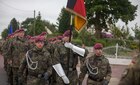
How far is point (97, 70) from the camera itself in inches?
319

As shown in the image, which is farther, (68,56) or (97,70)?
(68,56)

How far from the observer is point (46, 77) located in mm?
8273

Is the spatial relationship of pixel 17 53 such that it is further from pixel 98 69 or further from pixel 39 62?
pixel 98 69

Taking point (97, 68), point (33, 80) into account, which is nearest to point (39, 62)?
point (33, 80)

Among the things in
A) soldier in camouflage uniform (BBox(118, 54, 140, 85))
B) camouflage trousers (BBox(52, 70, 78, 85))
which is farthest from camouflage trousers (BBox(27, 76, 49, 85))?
soldier in camouflage uniform (BBox(118, 54, 140, 85))

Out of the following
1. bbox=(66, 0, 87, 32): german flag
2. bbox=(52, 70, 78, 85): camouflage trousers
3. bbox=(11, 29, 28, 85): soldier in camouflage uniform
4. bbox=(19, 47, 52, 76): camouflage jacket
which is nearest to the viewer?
bbox=(19, 47, 52, 76): camouflage jacket

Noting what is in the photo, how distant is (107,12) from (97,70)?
4603cm

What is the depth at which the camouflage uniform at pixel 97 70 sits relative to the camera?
26.6ft

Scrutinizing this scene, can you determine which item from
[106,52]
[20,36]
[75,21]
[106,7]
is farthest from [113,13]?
[75,21]

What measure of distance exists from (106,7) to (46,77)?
146 feet

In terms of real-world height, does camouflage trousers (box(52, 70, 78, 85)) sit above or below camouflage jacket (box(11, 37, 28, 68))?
below

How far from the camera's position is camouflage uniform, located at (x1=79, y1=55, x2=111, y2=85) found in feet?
26.6

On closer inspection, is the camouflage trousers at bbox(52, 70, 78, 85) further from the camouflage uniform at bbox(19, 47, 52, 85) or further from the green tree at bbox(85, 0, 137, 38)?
the green tree at bbox(85, 0, 137, 38)

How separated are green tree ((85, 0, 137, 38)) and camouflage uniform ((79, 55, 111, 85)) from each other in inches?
1693
